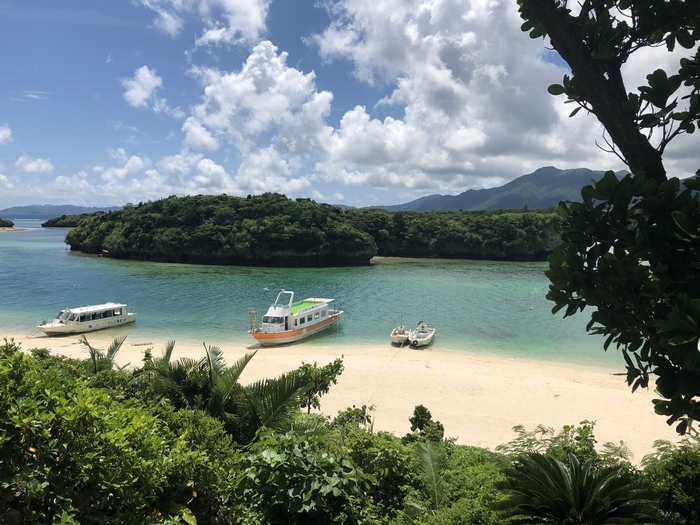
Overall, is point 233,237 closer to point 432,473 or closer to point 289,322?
point 289,322

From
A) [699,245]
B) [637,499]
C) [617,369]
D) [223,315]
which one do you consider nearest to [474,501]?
[637,499]

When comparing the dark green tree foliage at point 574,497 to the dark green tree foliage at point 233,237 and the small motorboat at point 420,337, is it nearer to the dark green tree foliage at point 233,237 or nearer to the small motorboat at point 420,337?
the small motorboat at point 420,337

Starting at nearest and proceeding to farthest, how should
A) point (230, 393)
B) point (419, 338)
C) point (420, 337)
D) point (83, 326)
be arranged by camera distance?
1. point (230, 393)
2. point (419, 338)
3. point (420, 337)
4. point (83, 326)

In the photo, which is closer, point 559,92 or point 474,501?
point 559,92

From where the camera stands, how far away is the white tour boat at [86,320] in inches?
976

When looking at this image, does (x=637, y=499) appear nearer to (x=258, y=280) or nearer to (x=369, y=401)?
(x=369, y=401)

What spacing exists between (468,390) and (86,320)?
23286 millimetres

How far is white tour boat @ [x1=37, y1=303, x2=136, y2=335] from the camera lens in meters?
24.8

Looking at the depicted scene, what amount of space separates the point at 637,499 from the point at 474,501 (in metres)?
1.40

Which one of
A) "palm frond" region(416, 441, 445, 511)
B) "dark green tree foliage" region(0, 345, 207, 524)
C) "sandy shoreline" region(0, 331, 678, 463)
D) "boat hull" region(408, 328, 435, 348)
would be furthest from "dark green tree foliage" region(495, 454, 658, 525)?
"boat hull" region(408, 328, 435, 348)

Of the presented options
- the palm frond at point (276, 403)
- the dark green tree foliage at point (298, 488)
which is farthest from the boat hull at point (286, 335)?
the dark green tree foliage at point (298, 488)

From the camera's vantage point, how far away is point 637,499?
3.52m

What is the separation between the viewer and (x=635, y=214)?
111 inches

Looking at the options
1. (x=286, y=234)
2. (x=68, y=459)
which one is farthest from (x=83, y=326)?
(x=286, y=234)
